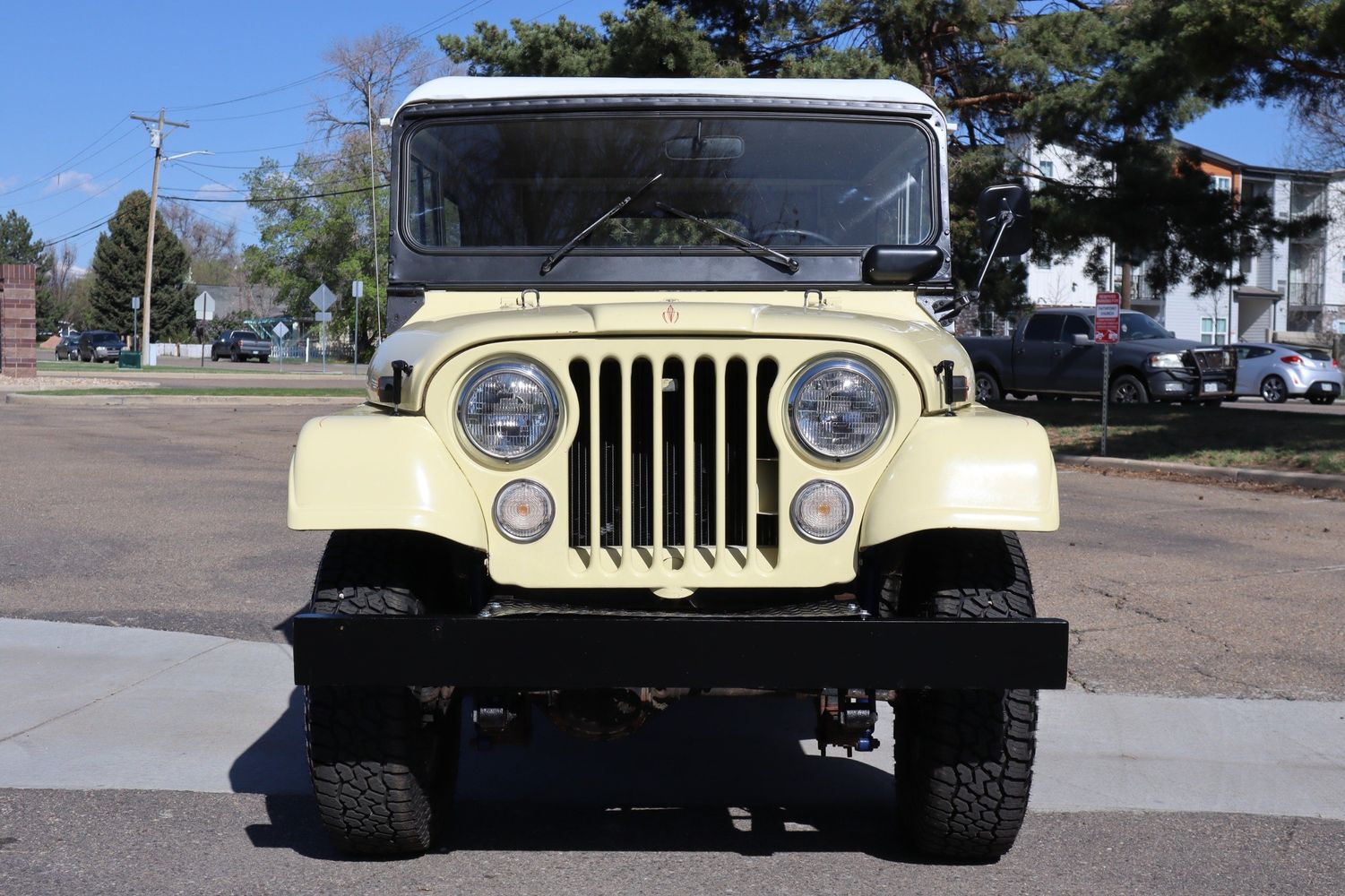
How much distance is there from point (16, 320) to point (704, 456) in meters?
36.1

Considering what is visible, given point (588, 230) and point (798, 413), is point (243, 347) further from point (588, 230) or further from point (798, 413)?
point (798, 413)

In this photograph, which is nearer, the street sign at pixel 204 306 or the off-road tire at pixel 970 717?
the off-road tire at pixel 970 717

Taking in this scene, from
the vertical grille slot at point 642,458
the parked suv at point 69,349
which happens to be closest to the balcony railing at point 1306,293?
the parked suv at point 69,349

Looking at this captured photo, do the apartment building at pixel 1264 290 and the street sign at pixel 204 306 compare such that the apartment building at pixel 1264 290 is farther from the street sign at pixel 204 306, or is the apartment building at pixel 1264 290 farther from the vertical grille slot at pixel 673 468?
the vertical grille slot at pixel 673 468

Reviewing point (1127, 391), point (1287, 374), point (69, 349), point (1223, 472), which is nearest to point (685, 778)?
point (1223, 472)

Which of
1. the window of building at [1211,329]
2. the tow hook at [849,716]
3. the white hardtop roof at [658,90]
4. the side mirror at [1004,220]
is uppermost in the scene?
the window of building at [1211,329]

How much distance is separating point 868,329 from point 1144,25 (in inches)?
817

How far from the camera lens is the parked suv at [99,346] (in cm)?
6159

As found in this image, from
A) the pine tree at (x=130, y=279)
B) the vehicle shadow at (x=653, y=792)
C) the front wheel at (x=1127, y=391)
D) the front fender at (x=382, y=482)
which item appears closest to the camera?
the front fender at (x=382, y=482)

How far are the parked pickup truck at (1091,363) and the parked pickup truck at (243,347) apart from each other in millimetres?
45952

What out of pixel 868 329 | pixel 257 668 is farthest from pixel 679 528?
pixel 257 668

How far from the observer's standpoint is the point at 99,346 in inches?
2435

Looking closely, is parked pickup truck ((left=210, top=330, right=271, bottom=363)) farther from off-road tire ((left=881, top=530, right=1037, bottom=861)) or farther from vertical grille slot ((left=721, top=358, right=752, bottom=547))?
off-road tire ((left=881, top=530, right=1037, bottom=861))

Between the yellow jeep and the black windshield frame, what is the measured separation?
617mm
